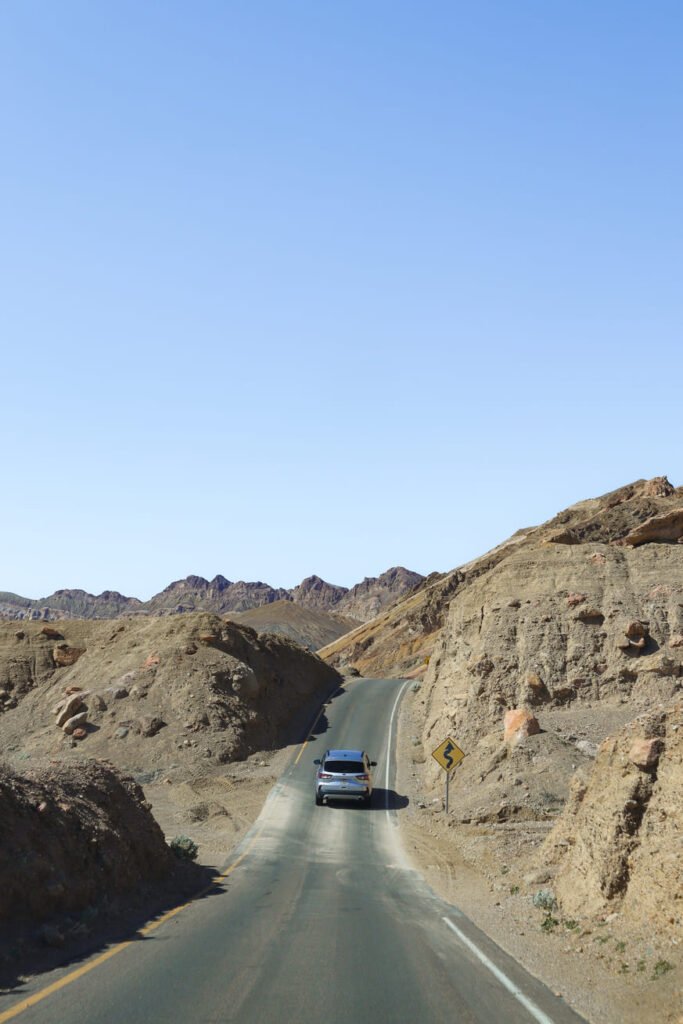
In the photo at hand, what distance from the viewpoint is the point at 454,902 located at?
57.0 ft

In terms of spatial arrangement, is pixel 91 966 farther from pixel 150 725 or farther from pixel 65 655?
pixel 65 655

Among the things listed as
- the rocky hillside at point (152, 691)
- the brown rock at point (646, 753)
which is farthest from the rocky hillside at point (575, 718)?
the rocky hillside at point (152, 691)

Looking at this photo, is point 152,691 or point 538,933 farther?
point 152,691

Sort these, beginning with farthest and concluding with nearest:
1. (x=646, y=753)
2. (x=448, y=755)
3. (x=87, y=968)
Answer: (x=448, y=755) → (x=646, y=753) → (x=87, y=968)

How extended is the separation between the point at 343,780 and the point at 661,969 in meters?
23.7

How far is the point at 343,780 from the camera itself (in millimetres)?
33344

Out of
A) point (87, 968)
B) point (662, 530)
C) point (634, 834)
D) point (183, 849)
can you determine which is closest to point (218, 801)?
point (183, 849)

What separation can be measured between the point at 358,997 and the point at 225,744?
3480 centimetres

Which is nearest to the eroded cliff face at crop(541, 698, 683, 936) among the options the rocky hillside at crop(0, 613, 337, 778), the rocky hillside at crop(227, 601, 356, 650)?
the rocky hillside at crop(0, 613, 337, 778)

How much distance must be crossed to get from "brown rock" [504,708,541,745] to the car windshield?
5921 mm

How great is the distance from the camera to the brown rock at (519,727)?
3138cm

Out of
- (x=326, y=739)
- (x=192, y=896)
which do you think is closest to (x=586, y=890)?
(x=192, y=896)

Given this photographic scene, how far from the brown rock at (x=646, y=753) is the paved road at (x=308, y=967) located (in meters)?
3.88

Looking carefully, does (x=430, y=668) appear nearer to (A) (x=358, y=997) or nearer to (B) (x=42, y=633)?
(B) (x=42, y=633)
